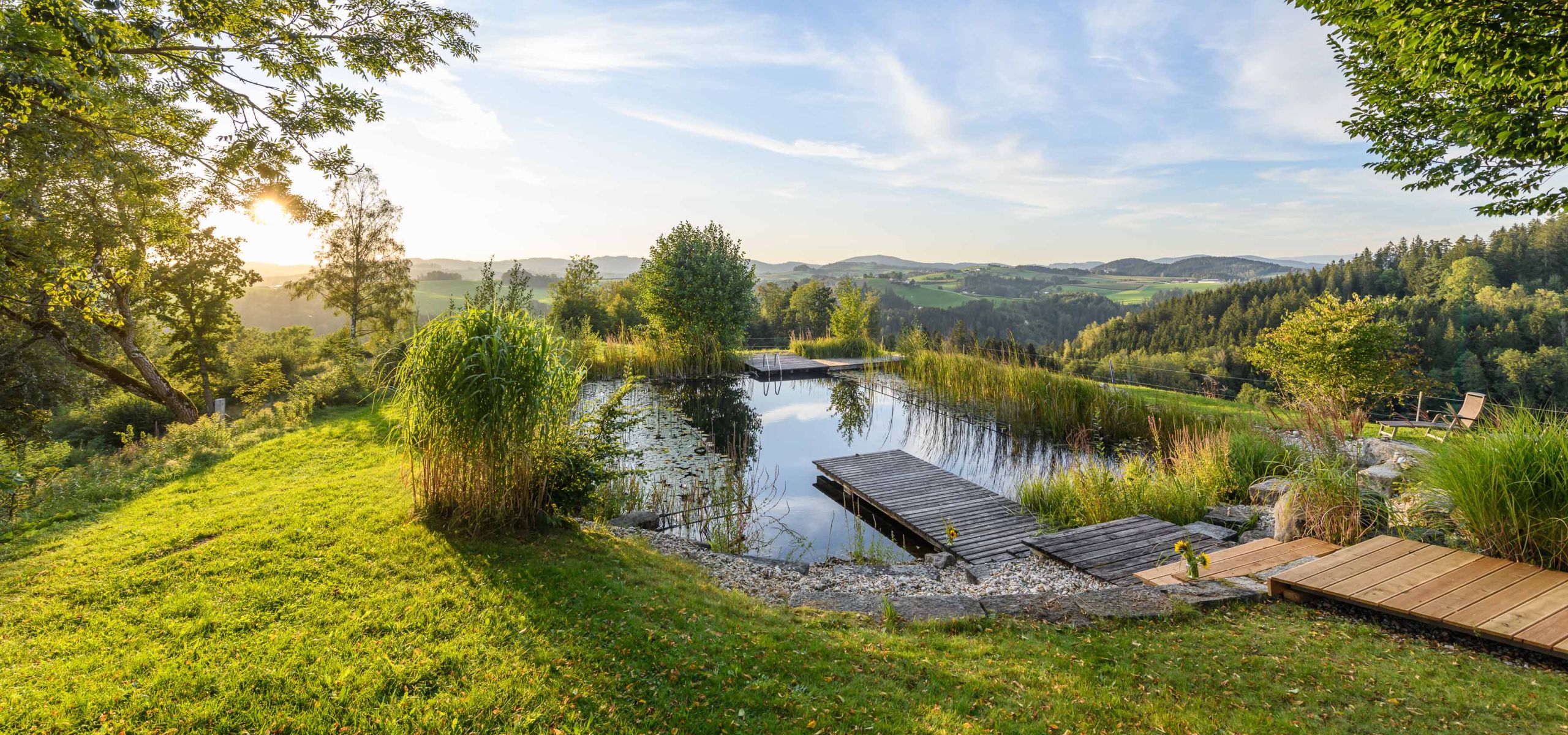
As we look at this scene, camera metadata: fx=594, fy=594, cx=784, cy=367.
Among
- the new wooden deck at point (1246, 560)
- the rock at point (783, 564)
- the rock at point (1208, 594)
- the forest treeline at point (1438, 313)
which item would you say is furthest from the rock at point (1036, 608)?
the forest treeline at point (1438, 313)

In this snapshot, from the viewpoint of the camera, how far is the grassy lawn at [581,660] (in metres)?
2.09

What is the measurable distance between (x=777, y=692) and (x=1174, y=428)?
7548 millimetres

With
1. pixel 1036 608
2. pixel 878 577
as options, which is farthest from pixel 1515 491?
pixel 878 577

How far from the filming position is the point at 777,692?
7.63ft

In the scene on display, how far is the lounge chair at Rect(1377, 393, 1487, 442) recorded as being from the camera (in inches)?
259

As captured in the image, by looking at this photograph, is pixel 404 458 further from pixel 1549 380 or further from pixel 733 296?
pixel 1549 380

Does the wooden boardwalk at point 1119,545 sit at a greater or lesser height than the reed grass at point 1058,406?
lesser

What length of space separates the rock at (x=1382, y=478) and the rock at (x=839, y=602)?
403cm

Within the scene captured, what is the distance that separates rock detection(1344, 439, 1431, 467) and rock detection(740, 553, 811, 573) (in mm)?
4877

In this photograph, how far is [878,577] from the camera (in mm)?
4500

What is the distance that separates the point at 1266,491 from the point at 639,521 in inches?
218

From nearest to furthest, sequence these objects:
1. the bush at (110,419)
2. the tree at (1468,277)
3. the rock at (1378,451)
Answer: the rock at (1378,451)
the bush at (110,419)
the tree at (1468,277)

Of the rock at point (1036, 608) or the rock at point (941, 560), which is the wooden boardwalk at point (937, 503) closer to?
Answer: the rock at point (941, 560)

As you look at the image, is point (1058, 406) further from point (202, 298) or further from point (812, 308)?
point (812, 308)
